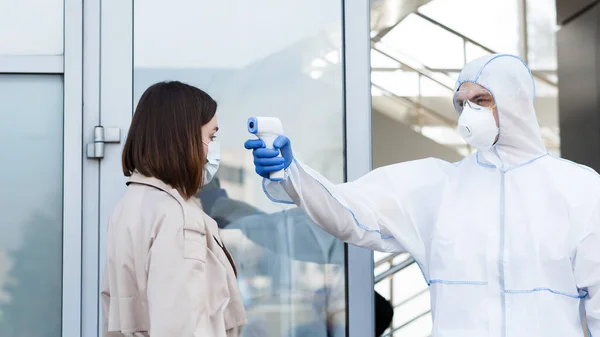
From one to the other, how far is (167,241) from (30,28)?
119 cm

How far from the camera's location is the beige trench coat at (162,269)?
198 centimetres

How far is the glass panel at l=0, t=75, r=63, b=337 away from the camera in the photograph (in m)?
2.82

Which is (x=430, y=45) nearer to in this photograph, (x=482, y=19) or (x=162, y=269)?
(x=482, y=19)

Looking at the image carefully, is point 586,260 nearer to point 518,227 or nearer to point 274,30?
point 518,227

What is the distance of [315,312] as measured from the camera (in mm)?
2896

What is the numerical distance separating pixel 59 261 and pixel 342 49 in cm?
112

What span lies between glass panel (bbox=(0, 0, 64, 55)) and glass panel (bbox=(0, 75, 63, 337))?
0.33 ft

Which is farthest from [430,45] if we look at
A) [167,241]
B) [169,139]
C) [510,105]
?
[167,241]

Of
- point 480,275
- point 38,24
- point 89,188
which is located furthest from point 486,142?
point 38,24

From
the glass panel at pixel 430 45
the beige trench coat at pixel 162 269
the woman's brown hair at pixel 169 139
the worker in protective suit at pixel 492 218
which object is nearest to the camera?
the beige trench coat at pixel 162 269

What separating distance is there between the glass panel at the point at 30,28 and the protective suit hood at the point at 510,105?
130 centimetres

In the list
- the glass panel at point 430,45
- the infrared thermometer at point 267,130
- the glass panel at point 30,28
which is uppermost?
the glass panel at point 430,45

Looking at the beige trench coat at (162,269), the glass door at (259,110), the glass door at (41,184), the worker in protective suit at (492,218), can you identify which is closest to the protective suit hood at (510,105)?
the worker in protective suit at (492,218)

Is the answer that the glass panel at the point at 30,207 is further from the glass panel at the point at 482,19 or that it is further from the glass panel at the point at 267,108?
the glass panel at the point at 482,19
